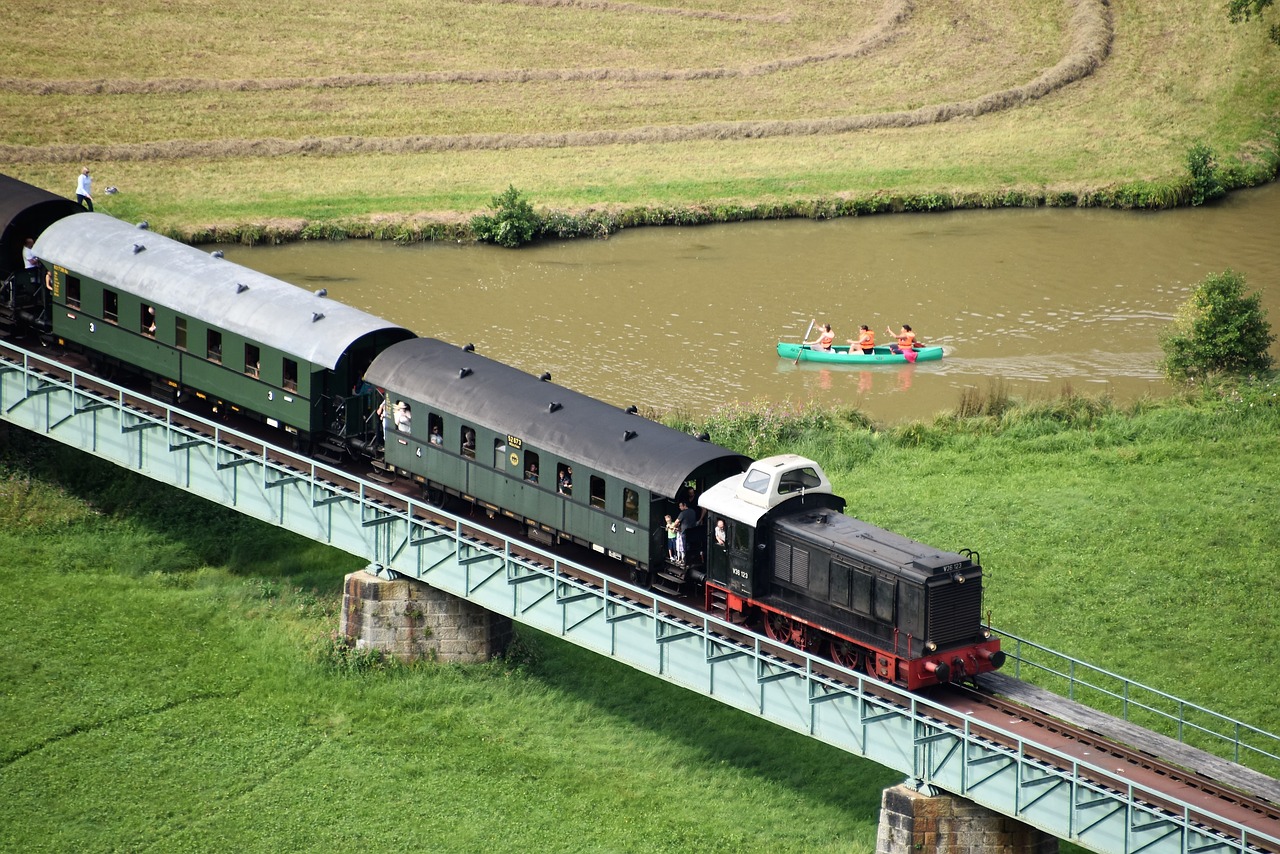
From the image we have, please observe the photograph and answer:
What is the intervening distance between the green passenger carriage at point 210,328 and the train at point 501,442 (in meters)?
0.05

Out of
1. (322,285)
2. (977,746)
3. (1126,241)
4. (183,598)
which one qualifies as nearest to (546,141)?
(322,285)

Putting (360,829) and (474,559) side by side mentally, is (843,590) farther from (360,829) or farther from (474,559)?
(360,829)

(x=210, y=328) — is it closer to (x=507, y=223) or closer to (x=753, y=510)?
(x=753, y=510)

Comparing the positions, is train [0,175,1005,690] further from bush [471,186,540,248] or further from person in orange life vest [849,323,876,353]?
bush [471,186,540,248]

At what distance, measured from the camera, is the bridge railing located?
33031mm

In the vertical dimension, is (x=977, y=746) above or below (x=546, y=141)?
below

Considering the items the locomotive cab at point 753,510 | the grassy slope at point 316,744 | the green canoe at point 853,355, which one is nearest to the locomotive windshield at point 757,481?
the locomotive cab at point 753,510

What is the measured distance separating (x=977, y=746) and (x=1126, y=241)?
1589 inches

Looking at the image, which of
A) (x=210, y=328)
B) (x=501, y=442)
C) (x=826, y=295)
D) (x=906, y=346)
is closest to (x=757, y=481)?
(x=501, y=442)

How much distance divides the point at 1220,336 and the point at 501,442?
24.4 meters

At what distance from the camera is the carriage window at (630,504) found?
3216 cm

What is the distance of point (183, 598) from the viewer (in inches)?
1507

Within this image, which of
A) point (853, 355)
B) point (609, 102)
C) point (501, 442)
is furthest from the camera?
point (609, 102)

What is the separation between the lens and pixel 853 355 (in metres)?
53.1
